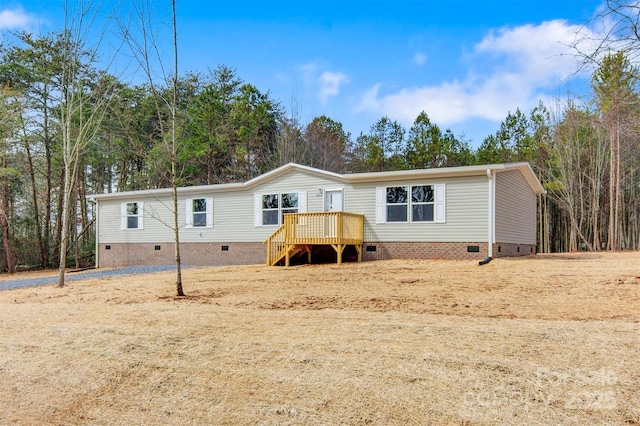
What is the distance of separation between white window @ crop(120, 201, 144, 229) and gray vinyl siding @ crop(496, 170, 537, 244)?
13.0 m

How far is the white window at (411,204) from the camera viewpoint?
13.3 meters

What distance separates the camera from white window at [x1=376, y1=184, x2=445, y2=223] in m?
13.3

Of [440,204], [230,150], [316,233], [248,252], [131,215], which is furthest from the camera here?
[230,150]

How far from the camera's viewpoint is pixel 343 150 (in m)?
27.4

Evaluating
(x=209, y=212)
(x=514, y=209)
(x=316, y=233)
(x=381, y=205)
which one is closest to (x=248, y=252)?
(x=209, y=212)

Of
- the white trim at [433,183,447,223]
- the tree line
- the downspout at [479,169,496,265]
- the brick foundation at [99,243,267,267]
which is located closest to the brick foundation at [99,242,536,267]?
the brick foundation at [99,243,267,267]

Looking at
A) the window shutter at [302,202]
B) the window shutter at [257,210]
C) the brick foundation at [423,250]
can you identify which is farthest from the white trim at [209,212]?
the brick foundation at [423,250]

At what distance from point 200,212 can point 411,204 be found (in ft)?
26.0

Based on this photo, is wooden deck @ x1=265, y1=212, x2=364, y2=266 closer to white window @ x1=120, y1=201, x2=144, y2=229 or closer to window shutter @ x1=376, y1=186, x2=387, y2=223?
window shutter @ x1=376, y1=186, x2=387, y2=223

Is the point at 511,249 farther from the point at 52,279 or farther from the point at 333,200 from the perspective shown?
the point at 52,279

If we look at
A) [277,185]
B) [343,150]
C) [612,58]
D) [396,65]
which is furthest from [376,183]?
[343,150]

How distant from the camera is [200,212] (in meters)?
17.4

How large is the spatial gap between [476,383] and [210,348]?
2.57 meters

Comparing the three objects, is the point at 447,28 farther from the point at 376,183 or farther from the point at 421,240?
the point at 421,240
